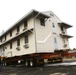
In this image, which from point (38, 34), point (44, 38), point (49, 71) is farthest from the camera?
point (44, 38)

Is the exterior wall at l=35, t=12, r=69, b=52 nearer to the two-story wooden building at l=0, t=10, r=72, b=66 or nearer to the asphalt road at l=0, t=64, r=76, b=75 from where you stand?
the two-story wooden building at l=0, t=10, r=72, b=66

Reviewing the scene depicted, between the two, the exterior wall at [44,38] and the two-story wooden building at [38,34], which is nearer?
the exterior wall at [44,38]

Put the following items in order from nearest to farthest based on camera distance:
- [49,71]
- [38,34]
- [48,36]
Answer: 1. [49,71]
2. [38,34]
3. [48,36]

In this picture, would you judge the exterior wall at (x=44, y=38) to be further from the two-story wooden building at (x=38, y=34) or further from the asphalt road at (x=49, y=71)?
the asphalt road at (x=49, y=71)

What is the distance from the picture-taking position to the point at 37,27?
67.3 feet

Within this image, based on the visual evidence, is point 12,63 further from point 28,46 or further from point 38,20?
point 38,20

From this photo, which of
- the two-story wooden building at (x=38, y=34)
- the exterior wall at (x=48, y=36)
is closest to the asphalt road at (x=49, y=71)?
the two-story wooden building at (x=38, y=34)

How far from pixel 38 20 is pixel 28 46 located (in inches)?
164

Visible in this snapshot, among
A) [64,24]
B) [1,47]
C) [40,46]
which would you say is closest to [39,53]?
[40,46]

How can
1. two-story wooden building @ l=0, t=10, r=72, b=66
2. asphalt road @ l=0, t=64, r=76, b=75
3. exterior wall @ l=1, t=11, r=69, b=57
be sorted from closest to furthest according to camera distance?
asphalt road @ l=0, t=64, r=76, b=75 < exterior wall @ l=1, t=11, r=69, b=57 < two-story wooden building @ l=0, t=10, r=72, b=66

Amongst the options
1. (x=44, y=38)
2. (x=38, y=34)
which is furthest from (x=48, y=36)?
(x=38, y=34)

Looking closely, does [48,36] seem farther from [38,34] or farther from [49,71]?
[49,71]

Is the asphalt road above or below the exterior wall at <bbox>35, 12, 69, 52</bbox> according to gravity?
below

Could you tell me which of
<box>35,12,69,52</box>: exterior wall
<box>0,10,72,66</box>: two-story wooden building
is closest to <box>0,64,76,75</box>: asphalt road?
<box>0,10,72,66</box>: two-story wooden building
